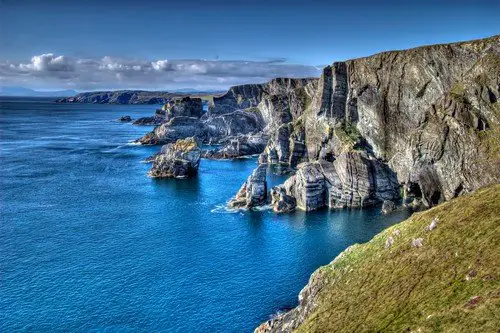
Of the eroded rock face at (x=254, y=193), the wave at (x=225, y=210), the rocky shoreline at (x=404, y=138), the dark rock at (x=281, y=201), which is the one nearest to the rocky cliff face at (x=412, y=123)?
the rocky shoreline at (x=404, y=138)

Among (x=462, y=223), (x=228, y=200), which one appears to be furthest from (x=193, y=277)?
(x=228, y=200)

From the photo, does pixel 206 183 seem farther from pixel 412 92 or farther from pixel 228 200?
pixel 412 92

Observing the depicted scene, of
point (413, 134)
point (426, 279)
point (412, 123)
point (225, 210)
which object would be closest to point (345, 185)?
point (413, 134)

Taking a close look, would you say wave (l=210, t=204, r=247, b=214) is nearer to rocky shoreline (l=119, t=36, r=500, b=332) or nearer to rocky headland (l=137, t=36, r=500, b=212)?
rocky shoreline (l=119, t=36, r=500, b=332)

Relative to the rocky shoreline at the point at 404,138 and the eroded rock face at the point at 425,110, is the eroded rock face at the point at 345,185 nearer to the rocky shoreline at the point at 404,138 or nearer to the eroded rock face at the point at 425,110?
the rocky shoreline at the point at 404,138

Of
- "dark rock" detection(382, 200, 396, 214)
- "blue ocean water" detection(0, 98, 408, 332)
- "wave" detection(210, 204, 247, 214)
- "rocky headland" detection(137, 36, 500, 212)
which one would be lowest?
"blue ocean water" detection(0, 98, 408, 332)

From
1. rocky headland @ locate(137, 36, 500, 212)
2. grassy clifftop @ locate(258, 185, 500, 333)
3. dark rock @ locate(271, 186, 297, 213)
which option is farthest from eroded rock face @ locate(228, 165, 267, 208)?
grassy clifftop @ locate(258, 185, 500, 333)
